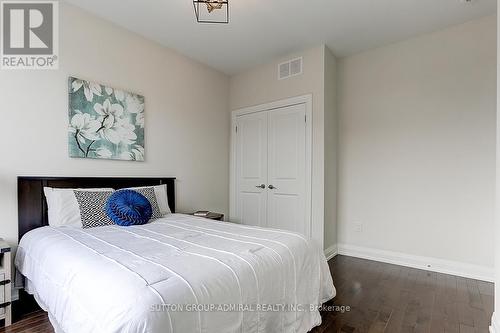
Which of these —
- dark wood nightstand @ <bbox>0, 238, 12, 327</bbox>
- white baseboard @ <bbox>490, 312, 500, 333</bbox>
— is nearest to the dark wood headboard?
dark wood nightstand @ <bbox>0, 238, 12, 327</bbox>

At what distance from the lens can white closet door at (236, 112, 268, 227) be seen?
3.82 meters

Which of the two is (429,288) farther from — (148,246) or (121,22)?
(121,22)

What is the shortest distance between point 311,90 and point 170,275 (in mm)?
2876

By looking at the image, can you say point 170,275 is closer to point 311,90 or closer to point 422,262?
point 311,90

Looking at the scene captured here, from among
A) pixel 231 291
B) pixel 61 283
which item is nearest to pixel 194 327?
pixel 231 291

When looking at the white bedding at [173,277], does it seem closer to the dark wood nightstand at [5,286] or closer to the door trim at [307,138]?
the dark wood nightstand at [5,286]

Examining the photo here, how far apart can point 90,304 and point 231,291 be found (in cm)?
58

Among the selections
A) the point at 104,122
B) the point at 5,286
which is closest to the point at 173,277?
the point at 5,286

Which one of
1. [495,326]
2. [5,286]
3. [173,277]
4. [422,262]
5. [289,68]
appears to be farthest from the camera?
[289,68]

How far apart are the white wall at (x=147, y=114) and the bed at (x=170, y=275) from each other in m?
0.26

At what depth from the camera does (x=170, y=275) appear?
1.13 meters

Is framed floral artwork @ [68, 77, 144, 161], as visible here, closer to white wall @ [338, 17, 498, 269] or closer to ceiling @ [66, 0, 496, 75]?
ceiling @ [66, 0, 496, 75]

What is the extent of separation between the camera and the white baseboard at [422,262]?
2.68 m

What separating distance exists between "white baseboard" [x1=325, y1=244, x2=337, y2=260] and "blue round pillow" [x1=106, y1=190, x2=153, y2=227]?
2198 millimetres
